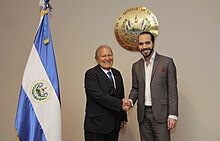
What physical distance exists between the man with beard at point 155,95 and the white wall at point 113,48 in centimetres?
66

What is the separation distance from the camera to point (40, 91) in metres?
2.05

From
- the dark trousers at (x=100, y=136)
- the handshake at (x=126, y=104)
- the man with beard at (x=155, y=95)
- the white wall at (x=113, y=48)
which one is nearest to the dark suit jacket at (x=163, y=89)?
the man with beard at (x=155, y=95)

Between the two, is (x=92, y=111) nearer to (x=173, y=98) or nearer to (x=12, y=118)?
(x=173, y=98)

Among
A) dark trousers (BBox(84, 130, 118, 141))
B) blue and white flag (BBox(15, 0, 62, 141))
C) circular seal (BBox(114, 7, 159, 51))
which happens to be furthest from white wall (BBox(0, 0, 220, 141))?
blue and white flag (BBox(15, 0, 62, 141))

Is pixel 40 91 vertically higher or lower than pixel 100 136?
higher

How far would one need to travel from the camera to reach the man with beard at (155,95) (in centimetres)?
211

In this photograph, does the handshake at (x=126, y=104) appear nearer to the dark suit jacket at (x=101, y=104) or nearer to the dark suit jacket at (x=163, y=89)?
the dark suit jacket at (x=101, y=104)

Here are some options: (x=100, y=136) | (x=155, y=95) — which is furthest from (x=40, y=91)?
(x=155, y=95)

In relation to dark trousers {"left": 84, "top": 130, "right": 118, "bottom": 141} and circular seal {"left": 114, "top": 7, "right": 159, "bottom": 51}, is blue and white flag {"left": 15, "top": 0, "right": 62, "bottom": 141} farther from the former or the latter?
circular seal {"left": 114, "top": 7, "right": 159, "bottom": 51}

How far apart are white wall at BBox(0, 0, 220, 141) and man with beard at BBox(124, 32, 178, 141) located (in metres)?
0.66

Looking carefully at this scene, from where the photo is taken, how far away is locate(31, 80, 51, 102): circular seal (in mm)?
2045

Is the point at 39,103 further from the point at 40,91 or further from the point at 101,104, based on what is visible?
the point at 101,104

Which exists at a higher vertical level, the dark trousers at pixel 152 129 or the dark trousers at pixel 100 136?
the dark trousers at pixel 152 129

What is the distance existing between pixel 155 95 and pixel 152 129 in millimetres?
316
